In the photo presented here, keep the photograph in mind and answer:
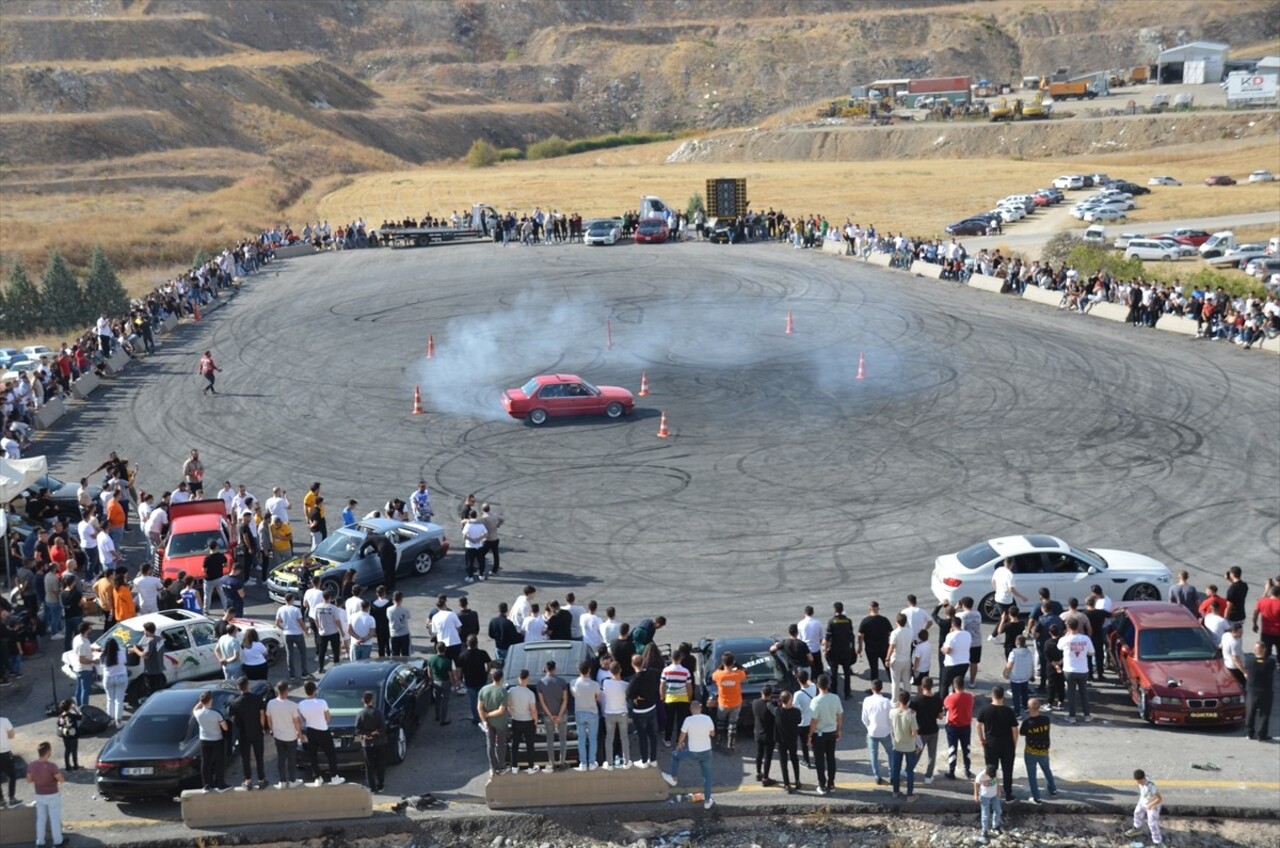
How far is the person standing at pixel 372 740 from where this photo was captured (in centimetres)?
1508

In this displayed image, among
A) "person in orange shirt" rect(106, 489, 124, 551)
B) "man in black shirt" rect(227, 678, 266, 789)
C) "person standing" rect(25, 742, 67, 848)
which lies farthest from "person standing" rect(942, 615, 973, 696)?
"person in orange shirt" rect(106, 489, 124, 551)

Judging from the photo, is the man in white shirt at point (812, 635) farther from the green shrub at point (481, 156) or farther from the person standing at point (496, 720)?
the green shrub at point (481, 156)

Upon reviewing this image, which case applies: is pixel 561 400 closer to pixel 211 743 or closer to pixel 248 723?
pixel 248 723

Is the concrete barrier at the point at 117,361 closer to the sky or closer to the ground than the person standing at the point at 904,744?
closer to the sky

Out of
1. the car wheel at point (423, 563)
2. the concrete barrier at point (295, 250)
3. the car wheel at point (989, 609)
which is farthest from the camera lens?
the concrete barrier at point (295, 250)

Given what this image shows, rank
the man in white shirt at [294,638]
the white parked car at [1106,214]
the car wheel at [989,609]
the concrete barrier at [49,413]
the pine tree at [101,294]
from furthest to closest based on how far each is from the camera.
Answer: the white parked car at [1106,214], the pine tree at [101,294], the concrete barrier at [49,413], the car wheel at [989,609], the man in white shirt at [294,638]

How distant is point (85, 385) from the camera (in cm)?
3806

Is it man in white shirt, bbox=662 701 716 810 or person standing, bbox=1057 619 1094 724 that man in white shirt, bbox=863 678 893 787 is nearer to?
man in white shirt, bbox=662 701 716 810

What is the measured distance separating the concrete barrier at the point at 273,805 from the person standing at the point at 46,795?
1.32m

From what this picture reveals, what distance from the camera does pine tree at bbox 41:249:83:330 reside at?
57.6 meters

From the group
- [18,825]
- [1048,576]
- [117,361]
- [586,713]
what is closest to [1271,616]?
[1048,576]

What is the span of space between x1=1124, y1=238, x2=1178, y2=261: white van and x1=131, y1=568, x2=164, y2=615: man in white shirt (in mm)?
48511

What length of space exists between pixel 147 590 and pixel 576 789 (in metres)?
9.01

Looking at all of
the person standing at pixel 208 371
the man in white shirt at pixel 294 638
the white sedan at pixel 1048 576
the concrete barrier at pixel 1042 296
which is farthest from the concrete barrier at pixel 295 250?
the white sedan at pixel 1048 576
